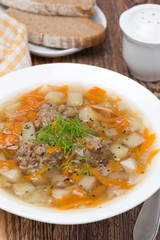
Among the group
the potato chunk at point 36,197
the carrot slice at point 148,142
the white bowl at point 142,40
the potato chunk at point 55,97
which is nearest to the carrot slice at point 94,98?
the potato chunk at point 55,97

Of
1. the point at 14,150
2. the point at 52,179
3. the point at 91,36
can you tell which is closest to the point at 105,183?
the point at 52,179

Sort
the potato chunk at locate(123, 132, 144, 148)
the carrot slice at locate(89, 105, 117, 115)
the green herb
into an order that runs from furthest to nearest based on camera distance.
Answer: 1. the carrot slice at locate(89, 105, 117, 115)
2. the potato chunk at locate(123, 132, 144, 148)
3. the green herb

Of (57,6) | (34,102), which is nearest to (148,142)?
(34,102)

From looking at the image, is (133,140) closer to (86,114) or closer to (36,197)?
(86,114)

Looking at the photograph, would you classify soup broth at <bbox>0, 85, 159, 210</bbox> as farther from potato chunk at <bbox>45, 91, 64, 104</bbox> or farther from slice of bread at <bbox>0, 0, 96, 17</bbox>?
slice of bread at <bbox>0, 0, 96, 17</bbox>

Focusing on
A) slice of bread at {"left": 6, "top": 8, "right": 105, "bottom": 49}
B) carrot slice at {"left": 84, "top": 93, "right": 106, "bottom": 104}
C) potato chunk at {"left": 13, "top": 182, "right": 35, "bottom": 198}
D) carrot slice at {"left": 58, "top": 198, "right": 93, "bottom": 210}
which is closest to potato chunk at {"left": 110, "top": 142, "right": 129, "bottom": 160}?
carrot slice at {"left": 58, "top": 198, "right": 93, "bottom": 210}

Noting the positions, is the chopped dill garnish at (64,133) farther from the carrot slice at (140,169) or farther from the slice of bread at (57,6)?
the slice of bread at (57,6)
